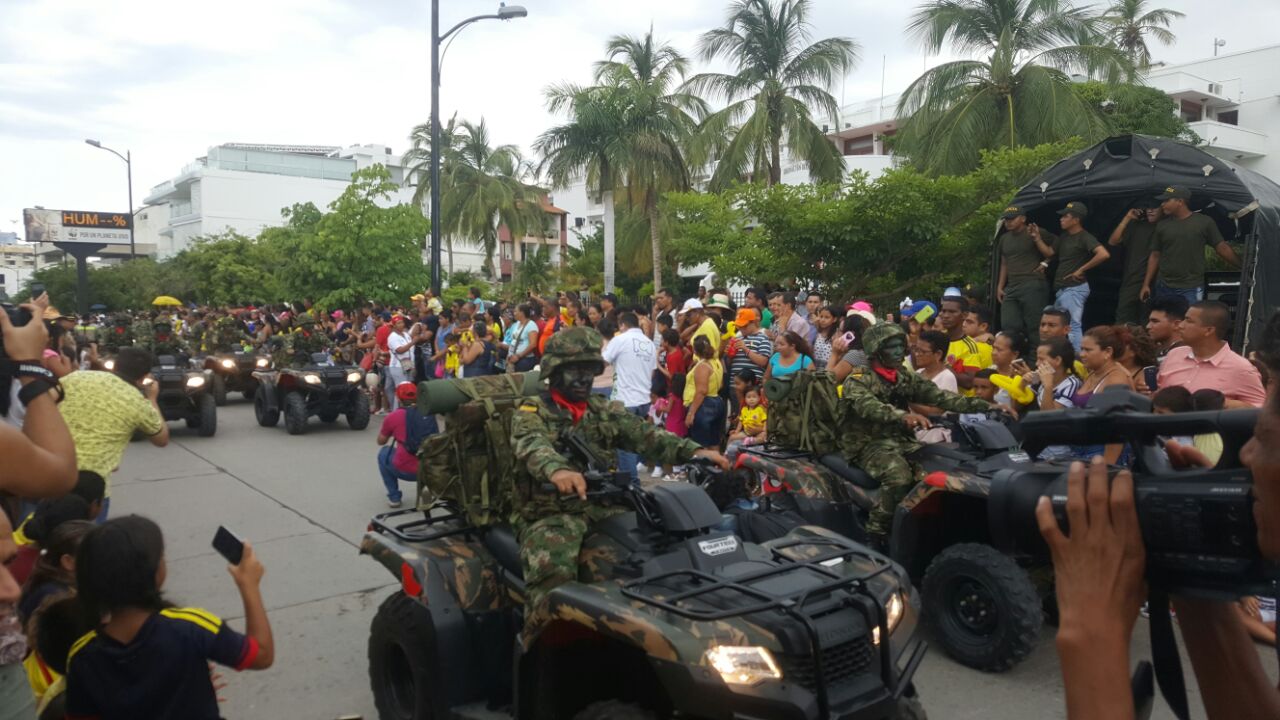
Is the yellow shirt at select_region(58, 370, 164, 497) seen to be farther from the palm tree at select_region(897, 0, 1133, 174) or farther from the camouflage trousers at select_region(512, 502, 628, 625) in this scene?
the palm tree at select_region(897, 0, 1133, 174)

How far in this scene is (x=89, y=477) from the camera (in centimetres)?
487

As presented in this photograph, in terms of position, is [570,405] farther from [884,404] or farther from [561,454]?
[884,404]

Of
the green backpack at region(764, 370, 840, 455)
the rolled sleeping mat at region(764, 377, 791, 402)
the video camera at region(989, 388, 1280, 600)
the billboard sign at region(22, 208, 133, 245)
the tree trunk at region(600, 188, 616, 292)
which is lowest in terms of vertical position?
the green backpack at region(764, 370, 840, 455)

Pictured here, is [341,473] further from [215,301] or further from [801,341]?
[215,301]

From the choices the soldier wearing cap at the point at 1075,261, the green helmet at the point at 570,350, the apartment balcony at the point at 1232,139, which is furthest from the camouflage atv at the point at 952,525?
the apartment balcony at the point at 1232,139

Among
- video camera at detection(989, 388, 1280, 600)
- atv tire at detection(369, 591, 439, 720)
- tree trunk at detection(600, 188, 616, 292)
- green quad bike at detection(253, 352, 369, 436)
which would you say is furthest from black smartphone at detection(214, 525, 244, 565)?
tree trunk at detection(600, 188, 616, 292)

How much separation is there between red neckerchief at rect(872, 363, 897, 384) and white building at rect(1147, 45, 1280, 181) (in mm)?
37710

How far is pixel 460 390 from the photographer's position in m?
4.50

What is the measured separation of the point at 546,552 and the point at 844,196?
39.0ft

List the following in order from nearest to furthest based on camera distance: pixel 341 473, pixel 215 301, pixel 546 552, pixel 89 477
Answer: pixel 546 552, pixel 89 477, pixel 341 473, pixel 215 301

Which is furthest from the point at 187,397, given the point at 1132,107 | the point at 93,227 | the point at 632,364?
the point at 93,227

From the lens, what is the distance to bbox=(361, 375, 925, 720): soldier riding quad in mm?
3078

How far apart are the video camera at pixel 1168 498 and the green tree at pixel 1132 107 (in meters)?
24.5

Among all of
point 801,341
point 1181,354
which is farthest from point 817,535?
point 801,341
